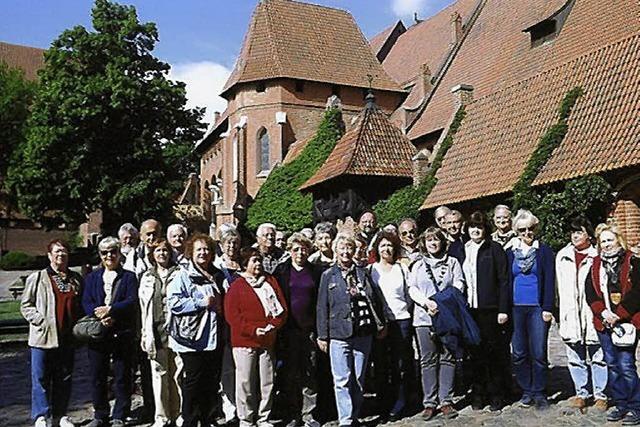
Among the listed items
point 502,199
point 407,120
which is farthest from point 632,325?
point 407,120

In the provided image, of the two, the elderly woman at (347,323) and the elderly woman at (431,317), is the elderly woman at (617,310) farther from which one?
the elderly woman at (347,323)

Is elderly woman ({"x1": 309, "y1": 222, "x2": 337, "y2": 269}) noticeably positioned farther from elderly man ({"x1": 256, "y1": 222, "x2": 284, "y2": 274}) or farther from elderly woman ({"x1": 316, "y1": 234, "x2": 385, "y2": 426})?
elderly woman ({"x1": 316, "y1": 234, "x2": 385, "y2": 426})

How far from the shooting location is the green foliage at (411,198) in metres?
19.2

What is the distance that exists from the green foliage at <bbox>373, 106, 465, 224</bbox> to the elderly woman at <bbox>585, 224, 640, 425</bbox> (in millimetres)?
12298

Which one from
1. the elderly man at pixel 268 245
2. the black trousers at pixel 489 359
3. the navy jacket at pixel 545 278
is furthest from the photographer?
the elderly man at pixel 268 245

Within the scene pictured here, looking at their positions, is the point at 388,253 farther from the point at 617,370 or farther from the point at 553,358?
the point at 553,358

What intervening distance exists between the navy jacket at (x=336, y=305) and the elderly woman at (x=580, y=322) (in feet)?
6.17

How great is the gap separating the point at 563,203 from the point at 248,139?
2299 centimetres

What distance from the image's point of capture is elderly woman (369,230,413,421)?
6.75m

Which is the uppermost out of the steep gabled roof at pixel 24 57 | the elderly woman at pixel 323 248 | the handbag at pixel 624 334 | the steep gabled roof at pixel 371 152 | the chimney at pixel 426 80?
the steep gabled roof at pixel 24 57

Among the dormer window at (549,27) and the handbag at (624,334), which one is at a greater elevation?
the dormer window at (549,27)

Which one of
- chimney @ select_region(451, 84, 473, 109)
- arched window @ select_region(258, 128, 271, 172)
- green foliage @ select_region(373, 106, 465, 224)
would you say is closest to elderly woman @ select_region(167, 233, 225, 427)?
green foliage @ select_region(373, 106, 465, 224)

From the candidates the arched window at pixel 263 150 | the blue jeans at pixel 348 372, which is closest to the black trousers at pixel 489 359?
the blue jeans at pixel 348 372

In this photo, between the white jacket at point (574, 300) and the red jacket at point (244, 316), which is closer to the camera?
the red jacket at point (244, 316)
